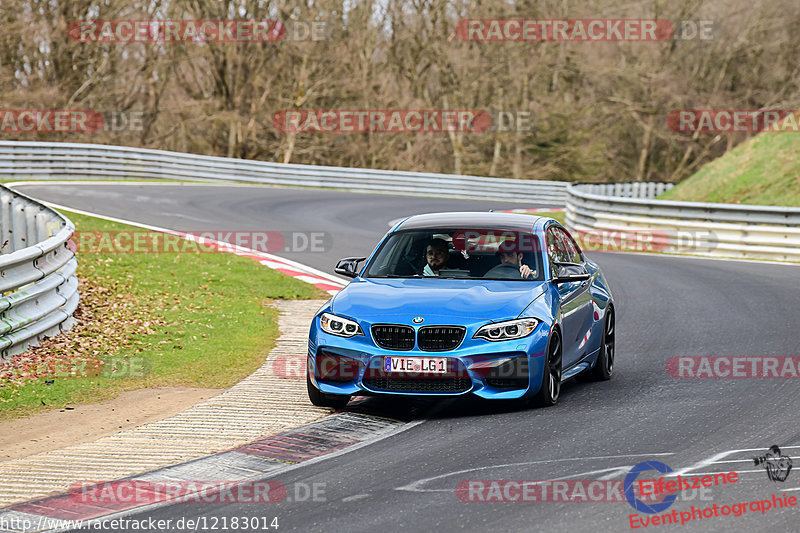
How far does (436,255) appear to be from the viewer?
9734 mm

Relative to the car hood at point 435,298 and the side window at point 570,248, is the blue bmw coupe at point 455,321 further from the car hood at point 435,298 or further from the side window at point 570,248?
the side window at point 570,248

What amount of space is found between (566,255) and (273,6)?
3681cm

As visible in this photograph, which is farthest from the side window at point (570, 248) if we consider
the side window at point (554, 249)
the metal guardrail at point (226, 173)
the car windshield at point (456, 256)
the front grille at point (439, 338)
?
the metal guardrail at point (226, 173)

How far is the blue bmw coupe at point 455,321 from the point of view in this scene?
27.3 ft

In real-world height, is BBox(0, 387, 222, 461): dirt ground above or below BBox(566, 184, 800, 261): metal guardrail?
above

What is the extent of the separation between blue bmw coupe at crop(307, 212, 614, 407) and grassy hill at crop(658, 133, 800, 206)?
18.5 m

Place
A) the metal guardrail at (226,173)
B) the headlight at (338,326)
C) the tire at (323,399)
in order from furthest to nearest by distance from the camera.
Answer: the metal guardrail at (226,173)
the tire at (323,399)
the headlight at (338,326)

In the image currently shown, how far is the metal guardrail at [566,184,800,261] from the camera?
2139 centimetres

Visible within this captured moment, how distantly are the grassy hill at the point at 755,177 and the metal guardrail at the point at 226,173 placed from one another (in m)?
7.65

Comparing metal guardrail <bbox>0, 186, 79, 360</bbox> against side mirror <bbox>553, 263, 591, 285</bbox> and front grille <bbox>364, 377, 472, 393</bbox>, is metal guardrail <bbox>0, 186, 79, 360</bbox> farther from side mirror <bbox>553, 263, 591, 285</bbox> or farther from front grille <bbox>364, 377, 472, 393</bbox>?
side mirror <bbox>553, 263, 591, 285</bbox>

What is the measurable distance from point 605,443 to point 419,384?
1521 millimetres

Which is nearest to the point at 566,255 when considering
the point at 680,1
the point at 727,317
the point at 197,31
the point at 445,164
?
the point at 727,317

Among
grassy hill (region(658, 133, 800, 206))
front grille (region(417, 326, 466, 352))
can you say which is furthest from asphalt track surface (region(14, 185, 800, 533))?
grassy hill (region(658, 133, 800, 206))

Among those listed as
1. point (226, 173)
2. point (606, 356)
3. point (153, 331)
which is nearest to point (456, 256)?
point (606, 356)
